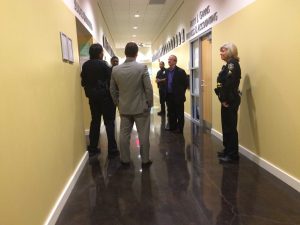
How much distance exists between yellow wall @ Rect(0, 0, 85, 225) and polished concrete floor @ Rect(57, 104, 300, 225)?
0.38m

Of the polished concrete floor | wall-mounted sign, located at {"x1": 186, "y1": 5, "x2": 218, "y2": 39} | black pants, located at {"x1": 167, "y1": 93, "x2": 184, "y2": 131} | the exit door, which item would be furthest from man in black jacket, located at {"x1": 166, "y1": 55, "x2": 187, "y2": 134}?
the polished concrete floor

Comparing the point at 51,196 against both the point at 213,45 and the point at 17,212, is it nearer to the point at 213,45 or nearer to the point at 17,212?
the point at 17,212

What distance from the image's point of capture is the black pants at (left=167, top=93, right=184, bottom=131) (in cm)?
547

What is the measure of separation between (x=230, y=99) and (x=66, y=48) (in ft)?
6.85

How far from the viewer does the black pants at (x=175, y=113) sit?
5469 millimetres

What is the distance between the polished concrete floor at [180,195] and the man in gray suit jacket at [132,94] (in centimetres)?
42

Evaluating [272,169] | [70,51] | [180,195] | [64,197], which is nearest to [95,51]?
[70,51]

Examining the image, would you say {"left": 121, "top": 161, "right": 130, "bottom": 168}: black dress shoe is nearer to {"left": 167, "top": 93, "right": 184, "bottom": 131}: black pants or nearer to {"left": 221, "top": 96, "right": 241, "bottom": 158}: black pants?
{"left": 221, "top": 96, "right": 241, "bottom": 158}: black pants

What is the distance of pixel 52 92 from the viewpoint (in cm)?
251

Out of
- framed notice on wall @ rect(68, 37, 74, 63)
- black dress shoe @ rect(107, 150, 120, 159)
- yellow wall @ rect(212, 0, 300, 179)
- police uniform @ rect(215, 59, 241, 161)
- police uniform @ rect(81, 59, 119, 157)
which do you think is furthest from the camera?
black dress shoe @ rect(107, 150, 120, 159)

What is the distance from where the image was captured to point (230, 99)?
352cm

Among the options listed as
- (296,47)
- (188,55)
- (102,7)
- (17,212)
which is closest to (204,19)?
(188,55)

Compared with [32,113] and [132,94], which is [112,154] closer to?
[132,94]

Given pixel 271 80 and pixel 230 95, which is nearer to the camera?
pixel 271 80
